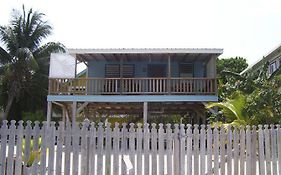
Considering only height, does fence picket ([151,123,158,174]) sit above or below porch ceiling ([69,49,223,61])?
below

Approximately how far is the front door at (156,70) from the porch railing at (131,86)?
7.11 feet

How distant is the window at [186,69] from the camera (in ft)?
80.2

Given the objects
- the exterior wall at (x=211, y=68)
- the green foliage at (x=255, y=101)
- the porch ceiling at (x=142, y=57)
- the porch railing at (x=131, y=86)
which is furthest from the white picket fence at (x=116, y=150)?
the porch ceiling at (x=142, y=57)

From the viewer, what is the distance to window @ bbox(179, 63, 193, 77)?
80.2 ft

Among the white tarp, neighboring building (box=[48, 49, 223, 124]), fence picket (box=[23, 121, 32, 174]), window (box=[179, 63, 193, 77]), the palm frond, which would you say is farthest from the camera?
the palm frond

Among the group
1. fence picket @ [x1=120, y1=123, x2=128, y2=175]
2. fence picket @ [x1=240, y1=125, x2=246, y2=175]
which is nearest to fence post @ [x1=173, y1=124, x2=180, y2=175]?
fence picket @ [x1=120, y1=123, x2=128, y2=175]

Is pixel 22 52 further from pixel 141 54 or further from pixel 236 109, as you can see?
pixel 236 109

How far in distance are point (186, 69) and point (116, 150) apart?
1674cm

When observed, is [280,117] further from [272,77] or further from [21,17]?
[21,17]

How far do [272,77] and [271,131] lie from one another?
8457 millimetres

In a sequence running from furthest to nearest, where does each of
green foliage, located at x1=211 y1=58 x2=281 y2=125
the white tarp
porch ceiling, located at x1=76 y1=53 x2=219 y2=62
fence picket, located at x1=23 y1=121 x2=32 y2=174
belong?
1. porch ceiling, located at x1=76 y1=53 x2=219 y2=62
2. the white tarp
3. green foliage, located at x1=211 y1=58 x2=281 y2=125
4. fence picket, located at x1=23 y1=121 x2=32 y2=174

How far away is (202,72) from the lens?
80.5 ft

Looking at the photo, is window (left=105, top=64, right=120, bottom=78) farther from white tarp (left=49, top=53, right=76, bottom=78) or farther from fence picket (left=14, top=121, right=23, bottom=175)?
fence picket (left=14, top=121, right=23, bottom=175)

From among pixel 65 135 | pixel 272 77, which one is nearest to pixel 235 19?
pixel 272 77
